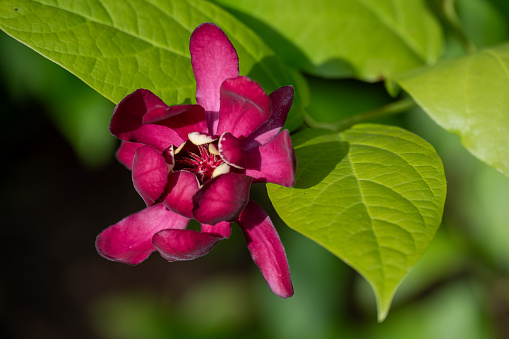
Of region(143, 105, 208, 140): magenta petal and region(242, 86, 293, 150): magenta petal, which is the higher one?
region(143, 105, 208, 140): magenta petal

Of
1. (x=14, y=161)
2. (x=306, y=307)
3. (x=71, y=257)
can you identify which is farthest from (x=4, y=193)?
(x=306, y=307)

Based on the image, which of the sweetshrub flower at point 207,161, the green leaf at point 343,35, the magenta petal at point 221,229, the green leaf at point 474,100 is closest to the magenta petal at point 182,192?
the sweetshrub flower at point 207,161

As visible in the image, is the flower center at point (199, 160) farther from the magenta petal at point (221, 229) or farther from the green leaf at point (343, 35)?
the green leaf at point (343, 35)

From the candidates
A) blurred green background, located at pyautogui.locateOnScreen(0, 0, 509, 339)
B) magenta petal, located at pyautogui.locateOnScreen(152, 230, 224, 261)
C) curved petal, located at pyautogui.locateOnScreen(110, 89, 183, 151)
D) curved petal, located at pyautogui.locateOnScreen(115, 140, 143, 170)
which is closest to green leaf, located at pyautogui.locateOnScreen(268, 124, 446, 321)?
magenta petal, located at pyautogui.locateOnScreen(152, 230, 224, 261)

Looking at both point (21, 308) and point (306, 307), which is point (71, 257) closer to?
point (21, 308)

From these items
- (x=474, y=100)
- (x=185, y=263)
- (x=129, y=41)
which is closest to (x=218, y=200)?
(x=129, y=41)

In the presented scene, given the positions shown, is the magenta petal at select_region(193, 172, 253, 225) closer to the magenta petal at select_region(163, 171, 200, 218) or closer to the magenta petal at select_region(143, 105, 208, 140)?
the magenta petal at select_region(163, 171, 200, 218)
